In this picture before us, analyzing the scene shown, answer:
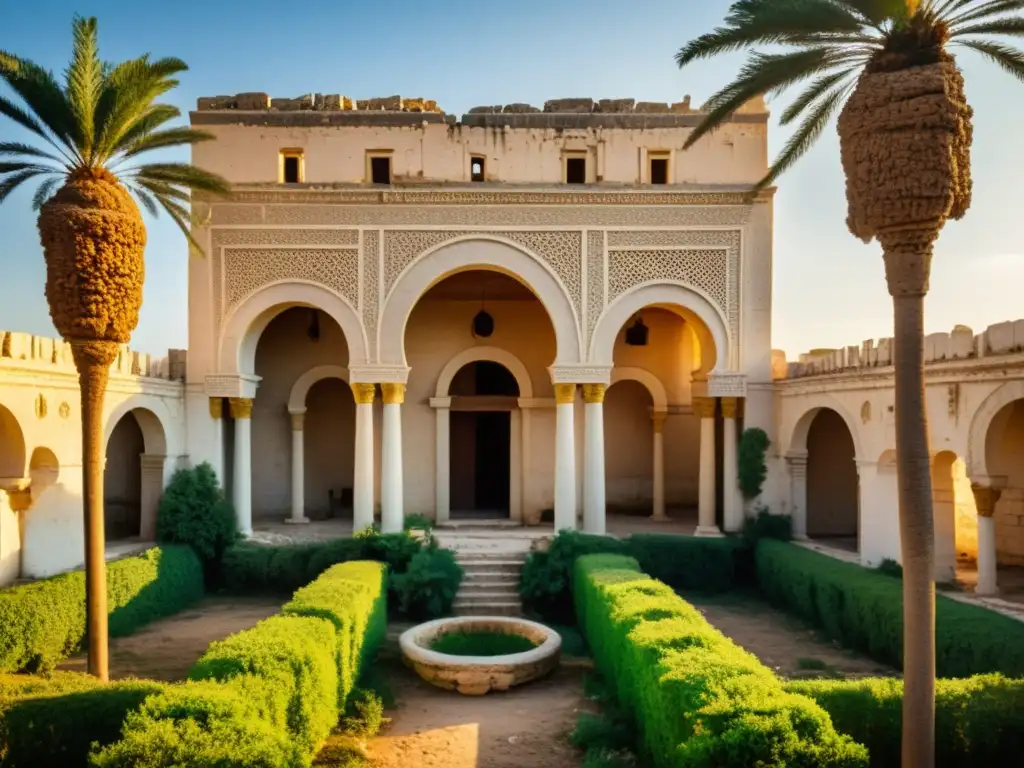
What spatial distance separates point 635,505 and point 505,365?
4933mm

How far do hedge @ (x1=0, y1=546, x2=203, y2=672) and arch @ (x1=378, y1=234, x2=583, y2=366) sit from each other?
5.71 meters

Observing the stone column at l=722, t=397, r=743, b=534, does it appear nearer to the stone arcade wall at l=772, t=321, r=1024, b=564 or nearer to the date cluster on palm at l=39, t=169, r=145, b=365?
the stone arcade wall at l=772, t=321, r=1024, b=564

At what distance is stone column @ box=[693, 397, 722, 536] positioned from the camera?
54.6ft

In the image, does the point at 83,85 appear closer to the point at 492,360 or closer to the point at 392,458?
the point at 392,458

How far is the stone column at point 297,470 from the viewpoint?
1841 centimetres

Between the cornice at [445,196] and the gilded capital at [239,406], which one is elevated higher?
the cornice at [445,196]

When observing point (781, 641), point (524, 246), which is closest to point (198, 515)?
point (524, 246)

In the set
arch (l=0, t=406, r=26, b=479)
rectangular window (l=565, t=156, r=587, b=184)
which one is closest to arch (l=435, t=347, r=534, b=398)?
rectangular window (l=565, t=156, r=587, b=184)

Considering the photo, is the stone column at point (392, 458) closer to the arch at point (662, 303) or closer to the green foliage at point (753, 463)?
the arch at point (662, 303)

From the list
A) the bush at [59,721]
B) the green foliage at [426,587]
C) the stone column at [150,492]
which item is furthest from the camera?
the stone column at [150,492]

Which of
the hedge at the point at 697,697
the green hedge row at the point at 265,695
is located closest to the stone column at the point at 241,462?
the green hedge row at the point at 265,695

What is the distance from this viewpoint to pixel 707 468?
1680 centimetres

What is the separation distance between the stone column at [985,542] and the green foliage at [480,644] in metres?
6.57

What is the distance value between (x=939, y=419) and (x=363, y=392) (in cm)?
1041
